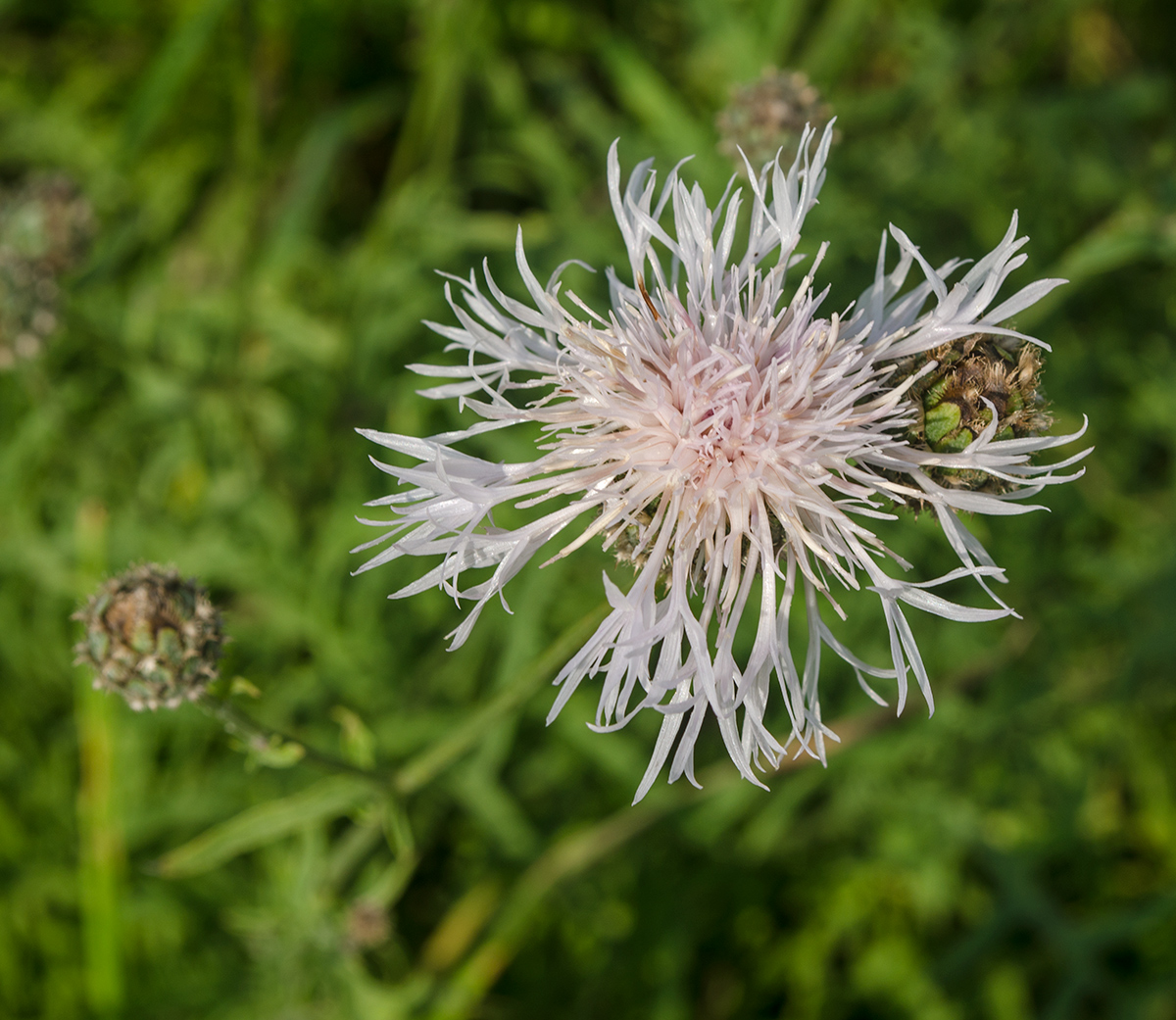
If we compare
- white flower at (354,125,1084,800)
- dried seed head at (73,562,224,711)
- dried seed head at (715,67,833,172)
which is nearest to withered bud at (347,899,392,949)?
dried seed head at (73,562,224,711)

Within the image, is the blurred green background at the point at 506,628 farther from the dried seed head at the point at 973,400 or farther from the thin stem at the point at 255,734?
the dried seed head at the point at 973,400

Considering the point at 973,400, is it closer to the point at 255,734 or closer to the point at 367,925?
the point at 255,734

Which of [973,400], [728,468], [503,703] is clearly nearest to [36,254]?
[503,703]

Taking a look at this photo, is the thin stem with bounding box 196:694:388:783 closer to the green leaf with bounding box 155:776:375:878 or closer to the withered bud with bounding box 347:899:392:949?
the green leaf with bounding box 155:776:375:878

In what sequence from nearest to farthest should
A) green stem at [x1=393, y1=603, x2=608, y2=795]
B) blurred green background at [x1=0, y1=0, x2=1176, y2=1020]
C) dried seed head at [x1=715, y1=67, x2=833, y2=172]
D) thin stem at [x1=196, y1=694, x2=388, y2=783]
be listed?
green stem at [x1=393, y1=603, x2=608, y2=795] → thin stem at [x1=196, y1=694, x2=388, y2=783] → dried seed head at [x1=715, y1=67, x2=833, y2=172] → blurred green background at [x1=0, y1=0, x2=1176, y2=1020]

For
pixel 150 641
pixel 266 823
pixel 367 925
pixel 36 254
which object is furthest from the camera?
pixel 36 254

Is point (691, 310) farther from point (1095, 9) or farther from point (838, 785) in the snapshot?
point (1095, 9)
